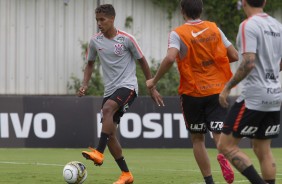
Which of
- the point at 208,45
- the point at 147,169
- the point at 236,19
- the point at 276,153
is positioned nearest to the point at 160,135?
the point at 276,153

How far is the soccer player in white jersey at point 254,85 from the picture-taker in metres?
8.85

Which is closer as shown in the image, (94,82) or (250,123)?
(250,123)

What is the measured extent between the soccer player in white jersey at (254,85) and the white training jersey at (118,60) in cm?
310

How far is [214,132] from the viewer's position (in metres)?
10.7

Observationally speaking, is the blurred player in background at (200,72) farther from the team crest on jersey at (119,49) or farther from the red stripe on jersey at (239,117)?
the team crest on jersey at (119,49)

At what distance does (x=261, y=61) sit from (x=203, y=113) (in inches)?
74.8

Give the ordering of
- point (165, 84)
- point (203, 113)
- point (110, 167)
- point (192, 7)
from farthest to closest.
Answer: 1. point (165, 84)
2. point (110, 167)
3. point (203, 113)
4. point (192, 7)

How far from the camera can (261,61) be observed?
8.99 meters

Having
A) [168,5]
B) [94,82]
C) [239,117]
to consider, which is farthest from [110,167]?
[168,5]

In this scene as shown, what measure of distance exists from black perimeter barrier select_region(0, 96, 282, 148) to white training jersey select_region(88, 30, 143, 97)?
815cm

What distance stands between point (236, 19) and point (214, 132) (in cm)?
1751

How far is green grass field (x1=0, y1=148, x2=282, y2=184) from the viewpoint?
483 inches

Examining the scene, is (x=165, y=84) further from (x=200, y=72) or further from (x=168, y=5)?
(x=200, y=72)

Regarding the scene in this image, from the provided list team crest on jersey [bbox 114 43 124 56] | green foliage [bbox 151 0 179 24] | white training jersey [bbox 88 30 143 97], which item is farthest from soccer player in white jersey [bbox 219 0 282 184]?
green foliage [bbox 151 0 179 24]
